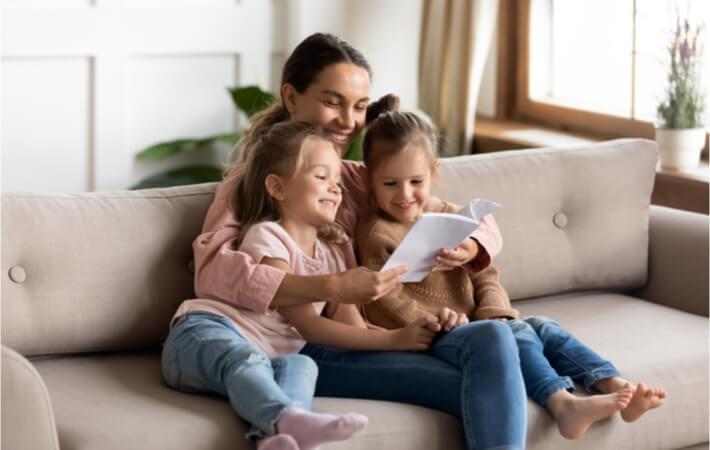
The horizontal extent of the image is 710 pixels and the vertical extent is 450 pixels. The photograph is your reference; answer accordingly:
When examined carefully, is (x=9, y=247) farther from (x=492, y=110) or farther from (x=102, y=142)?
(x=492, y=110)

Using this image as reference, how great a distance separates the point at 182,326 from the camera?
184cm

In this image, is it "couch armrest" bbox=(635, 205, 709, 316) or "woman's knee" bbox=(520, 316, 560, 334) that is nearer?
"woman's knee" bbox=(520, 316, 560, 334)

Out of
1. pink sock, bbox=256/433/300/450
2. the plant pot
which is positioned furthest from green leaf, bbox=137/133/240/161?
pink sock, bbox=256/433/300/450

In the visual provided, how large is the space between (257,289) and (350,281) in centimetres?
17

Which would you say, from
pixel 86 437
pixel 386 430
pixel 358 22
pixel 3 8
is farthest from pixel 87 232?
pixel 358 22

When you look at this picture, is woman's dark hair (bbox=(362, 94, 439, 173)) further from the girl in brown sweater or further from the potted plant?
the potted plant

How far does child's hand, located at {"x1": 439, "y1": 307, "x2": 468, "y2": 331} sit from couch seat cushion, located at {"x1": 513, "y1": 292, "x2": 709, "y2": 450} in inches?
8.0


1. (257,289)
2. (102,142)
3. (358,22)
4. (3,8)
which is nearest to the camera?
(257,289)

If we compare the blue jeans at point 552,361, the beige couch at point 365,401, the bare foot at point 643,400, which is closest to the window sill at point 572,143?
the beige couch at point 365,401

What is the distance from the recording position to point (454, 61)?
3.87 meters

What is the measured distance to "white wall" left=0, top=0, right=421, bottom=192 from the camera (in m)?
3.61

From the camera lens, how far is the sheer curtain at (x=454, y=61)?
3768mm

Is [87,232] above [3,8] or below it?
below

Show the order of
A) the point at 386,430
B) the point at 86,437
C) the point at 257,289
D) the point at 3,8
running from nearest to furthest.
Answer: the point at 86,437 < the point at 386,430 < the point at 257,289 < the point at 3,8
